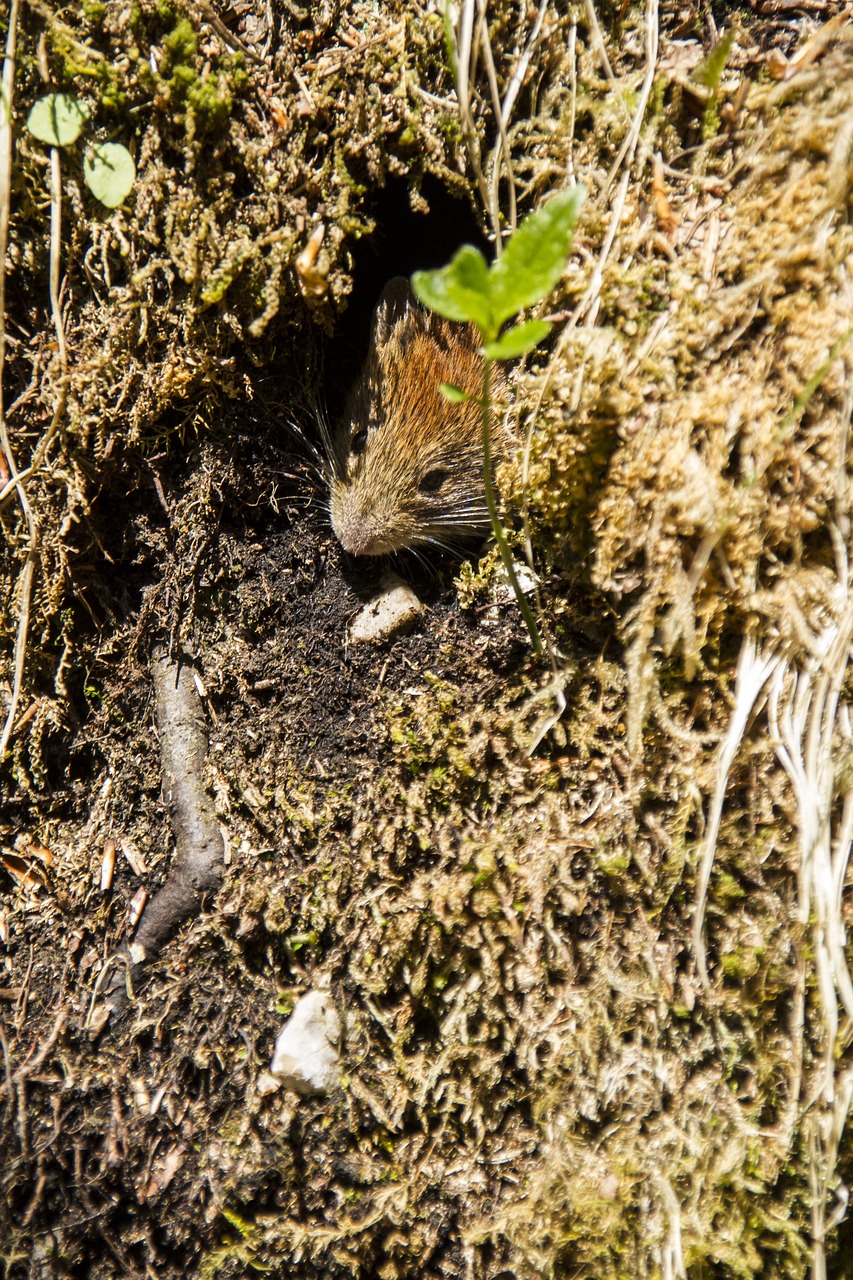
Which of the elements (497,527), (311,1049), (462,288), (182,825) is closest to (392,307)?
(462,288)

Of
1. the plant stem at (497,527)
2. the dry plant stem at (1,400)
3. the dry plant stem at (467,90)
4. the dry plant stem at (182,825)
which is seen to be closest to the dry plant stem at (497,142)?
the dry plant stem at (467,90)

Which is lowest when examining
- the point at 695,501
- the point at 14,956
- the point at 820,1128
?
the point at 820,1128

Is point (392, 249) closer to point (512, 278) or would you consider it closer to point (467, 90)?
point (467, 90)

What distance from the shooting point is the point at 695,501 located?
141 cm

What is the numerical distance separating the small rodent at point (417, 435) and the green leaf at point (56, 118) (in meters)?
0.83

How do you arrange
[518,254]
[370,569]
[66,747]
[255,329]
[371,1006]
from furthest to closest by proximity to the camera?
[370,569]
[66,747]
[255,329]
[371,1006]
[518,254]

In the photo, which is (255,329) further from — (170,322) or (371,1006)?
(371,1006)

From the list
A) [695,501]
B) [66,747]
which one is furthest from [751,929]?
[66,747]

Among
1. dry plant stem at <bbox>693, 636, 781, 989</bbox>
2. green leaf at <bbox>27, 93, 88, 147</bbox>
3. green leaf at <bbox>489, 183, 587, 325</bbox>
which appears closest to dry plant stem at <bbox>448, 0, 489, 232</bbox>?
green leaf at <bbox>489, 183, 587, 325</bbox>

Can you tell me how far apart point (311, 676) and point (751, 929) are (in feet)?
3.49

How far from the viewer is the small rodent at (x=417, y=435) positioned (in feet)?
6.95

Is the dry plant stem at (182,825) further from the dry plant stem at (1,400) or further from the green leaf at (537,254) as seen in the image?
the green leaf at (537,254)

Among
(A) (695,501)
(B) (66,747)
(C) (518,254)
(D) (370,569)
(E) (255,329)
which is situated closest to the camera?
(C) (518,254)

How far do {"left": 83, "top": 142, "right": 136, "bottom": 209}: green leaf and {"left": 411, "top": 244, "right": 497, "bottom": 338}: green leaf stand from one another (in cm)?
83
